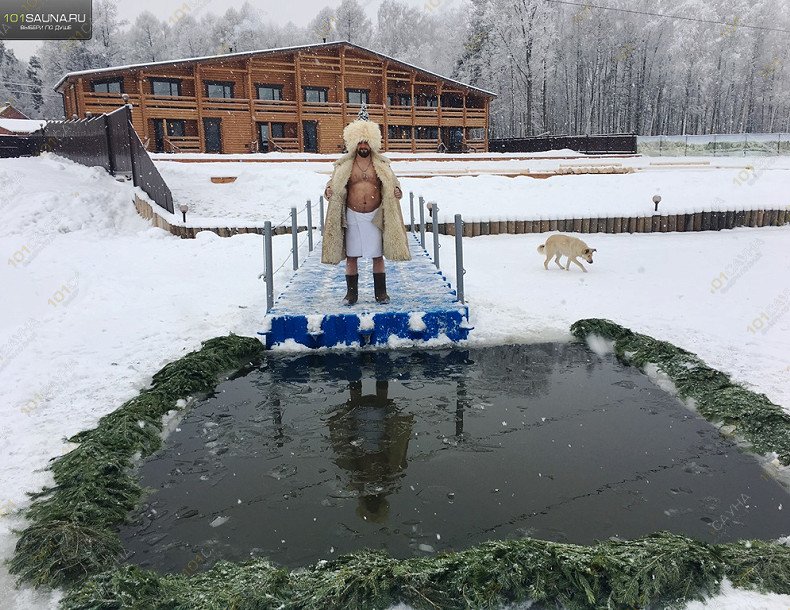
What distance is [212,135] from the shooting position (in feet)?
99.1

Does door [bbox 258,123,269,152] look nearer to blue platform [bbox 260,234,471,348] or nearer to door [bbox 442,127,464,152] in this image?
door [bbox 442,127,464,152]

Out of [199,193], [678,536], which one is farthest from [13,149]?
[678,536]

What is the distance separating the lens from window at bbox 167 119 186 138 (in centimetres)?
2928

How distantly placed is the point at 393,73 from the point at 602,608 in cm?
3450

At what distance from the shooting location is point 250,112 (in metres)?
30.0

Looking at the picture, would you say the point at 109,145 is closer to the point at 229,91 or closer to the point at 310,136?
the point at 229,91

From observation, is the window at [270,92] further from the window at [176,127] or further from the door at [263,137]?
the window at [176,127]

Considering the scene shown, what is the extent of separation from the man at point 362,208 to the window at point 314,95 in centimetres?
2793

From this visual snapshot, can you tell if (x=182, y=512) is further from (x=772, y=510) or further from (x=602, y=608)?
(x=772, y=510)

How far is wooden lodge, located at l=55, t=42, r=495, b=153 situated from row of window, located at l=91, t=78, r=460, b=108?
0.16 ft

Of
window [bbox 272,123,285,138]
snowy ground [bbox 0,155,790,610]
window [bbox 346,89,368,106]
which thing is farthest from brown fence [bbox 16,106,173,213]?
window [bbox 346,89,368,106]

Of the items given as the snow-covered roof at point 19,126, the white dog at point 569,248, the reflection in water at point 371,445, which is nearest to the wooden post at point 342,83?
the white dog at point 569,248

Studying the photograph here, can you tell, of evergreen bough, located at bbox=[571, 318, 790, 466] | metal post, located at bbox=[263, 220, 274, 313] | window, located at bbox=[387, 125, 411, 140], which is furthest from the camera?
window, located at bbox=[387, 125, 411, 140]

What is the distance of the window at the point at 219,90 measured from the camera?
30297mm
